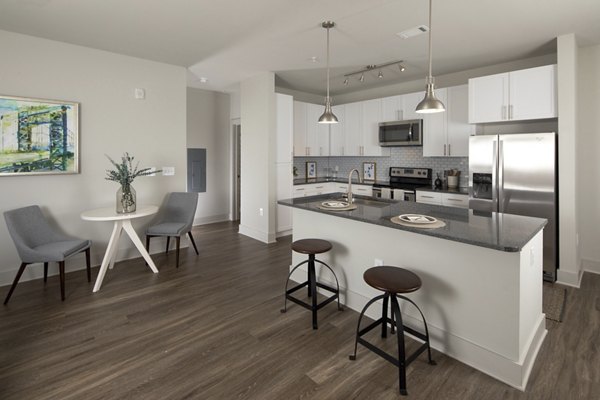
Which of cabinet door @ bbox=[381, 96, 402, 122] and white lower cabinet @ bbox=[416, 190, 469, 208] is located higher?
cabinet door @ bbox=[381, 96, 402, 122]

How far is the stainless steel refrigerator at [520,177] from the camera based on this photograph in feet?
11.8

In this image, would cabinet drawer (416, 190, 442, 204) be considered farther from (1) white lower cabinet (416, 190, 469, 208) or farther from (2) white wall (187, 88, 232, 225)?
(2) white wall (187, 88, 232, 225)

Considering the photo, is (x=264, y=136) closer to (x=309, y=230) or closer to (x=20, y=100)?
(x=309, y=230)

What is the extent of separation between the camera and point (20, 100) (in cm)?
352

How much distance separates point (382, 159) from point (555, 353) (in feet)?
14.1

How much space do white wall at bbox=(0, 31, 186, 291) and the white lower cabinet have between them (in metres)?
3.67

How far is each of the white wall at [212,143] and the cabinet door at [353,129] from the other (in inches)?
99.1

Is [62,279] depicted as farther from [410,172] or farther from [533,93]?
[533,93]

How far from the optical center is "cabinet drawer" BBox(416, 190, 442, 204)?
4.77m

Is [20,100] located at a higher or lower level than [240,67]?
lower

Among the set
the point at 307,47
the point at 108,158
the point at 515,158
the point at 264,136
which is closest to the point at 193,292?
the point at 108,158

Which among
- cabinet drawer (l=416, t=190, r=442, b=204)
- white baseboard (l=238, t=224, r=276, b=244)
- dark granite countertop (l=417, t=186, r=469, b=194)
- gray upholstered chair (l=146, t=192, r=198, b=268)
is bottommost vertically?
white baseboard (l=238, t=224, r=276, b=244)

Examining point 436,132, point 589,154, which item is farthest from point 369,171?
point 589,154

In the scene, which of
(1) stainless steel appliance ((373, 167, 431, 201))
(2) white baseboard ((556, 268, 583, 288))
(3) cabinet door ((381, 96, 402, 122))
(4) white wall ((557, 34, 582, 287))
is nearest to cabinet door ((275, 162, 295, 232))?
(1) stainless steel appliance ((373, 167, 431, 201))
